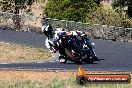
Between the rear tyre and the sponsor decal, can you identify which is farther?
the rear tyre

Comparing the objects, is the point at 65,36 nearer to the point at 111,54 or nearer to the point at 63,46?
the point at 63,46

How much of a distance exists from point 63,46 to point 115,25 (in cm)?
2478

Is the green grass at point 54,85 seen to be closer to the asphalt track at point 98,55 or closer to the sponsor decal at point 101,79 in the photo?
the sponsor decal at point 101,79

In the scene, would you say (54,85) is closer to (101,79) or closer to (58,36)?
(101,79)

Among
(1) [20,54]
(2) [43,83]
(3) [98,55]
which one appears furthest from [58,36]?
(1) [20,54]

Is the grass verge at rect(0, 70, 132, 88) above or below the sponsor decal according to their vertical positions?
below

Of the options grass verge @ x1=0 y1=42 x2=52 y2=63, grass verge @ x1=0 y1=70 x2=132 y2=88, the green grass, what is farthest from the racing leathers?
grass verge @ x1=0 y1=42 x2=52 y2=63

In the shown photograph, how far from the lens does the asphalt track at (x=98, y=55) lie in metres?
23.7

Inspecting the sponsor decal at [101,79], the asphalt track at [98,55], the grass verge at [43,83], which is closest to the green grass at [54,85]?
the grass verge at [43,83]

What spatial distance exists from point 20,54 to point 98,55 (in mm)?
6556

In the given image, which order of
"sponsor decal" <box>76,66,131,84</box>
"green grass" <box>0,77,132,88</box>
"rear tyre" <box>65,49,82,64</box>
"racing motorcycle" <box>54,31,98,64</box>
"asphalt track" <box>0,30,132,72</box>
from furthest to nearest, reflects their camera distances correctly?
"asphalt track" <box>0,30,132,72</box> < "rear tyre" <box>65,49,82,64</box> < "racing motorcycle" <box>54,31,98,64</box> < "green grass" <box>0,77,132,88</box> < "sponsor decal" <box>76,66,131,84</box>

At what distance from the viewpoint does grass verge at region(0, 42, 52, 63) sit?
32.3 m

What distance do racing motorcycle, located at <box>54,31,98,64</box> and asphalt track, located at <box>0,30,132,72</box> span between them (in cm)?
73

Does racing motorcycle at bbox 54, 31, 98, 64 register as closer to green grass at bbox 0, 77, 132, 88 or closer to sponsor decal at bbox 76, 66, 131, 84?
green grass at bbox 0, 77, 132, 88
